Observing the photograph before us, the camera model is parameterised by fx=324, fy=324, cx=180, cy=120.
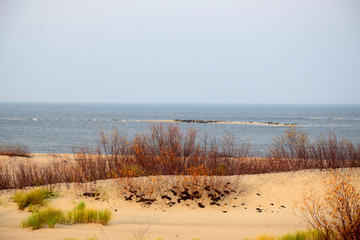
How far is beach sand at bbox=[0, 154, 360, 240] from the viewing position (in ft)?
24.6

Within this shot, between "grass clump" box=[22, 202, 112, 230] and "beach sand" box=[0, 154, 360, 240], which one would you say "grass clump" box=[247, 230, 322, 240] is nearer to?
"beach sand" box=[0, 154, 360, 240]

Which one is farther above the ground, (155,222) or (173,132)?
(173,132)

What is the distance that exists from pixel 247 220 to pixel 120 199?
4.10 metres

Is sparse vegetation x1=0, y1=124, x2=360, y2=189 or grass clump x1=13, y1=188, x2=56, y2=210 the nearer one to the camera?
grass clump x1=13, y1=188, x2=56, y2=210

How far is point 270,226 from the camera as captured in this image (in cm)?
848

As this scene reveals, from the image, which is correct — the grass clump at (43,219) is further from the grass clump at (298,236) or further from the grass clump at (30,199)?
the grass clump at (298,236)

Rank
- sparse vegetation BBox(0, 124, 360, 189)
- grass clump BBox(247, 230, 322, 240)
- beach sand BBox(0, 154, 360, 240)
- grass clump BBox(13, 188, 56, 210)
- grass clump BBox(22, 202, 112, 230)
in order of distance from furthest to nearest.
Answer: sparse vegetation BBox(0, 124, 360, 189)
grass clump BBox(13, 188, 56, 210)
grass clump BBox(22, 202, 112, 230)
beach sand BBox(0, 154, 360, 240)
grass clump BBox(247, 230, 322, 240)

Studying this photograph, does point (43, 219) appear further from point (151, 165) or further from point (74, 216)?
point (151, 165)

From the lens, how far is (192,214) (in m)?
9.48

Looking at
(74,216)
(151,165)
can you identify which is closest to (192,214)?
(74,216)

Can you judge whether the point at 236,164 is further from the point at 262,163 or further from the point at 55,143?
the point at 55,143

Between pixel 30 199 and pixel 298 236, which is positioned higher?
pixel 298 236

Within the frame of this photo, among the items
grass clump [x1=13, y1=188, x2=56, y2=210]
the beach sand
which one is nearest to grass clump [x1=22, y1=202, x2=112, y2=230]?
the beach sand

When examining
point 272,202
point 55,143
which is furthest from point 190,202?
point 55,143
